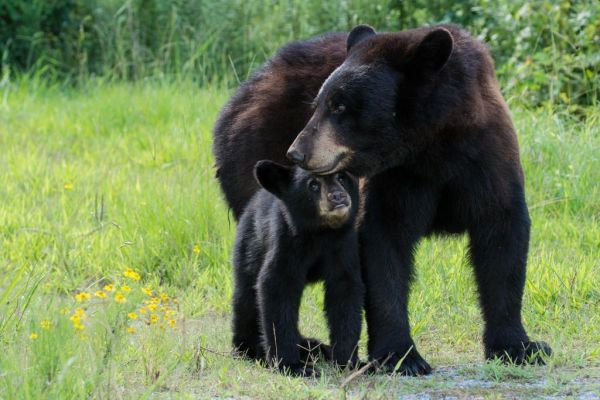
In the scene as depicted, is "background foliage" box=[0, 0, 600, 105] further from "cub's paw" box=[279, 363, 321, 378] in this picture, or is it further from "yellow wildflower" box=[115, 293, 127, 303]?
"yellow wildflower" box=[115, 293, 127, 303]

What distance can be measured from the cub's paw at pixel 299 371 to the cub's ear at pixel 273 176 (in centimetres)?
81

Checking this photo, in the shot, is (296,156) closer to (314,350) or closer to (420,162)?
(420,162)

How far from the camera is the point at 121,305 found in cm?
484

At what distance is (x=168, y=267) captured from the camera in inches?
286

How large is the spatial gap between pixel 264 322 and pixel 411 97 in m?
1.27

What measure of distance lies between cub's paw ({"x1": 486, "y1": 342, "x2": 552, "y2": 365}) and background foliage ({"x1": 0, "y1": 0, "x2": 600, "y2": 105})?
16.2 ft

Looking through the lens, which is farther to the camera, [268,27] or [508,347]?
[268,27]

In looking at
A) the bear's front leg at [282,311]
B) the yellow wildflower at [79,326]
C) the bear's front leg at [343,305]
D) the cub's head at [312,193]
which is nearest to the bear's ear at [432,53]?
the cub's head at [312,193]

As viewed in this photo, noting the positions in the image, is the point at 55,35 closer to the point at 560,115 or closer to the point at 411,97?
the point at 560,115

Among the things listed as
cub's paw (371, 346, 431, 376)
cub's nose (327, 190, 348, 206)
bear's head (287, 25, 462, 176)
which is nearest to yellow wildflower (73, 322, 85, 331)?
cub's nose (327, 190, 348, 206)

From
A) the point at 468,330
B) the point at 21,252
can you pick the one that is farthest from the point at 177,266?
the point at 468,330

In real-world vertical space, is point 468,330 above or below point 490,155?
below

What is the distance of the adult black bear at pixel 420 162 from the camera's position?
5.23 meters

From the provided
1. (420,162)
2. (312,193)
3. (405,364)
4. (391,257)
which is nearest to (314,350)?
(405,364)
